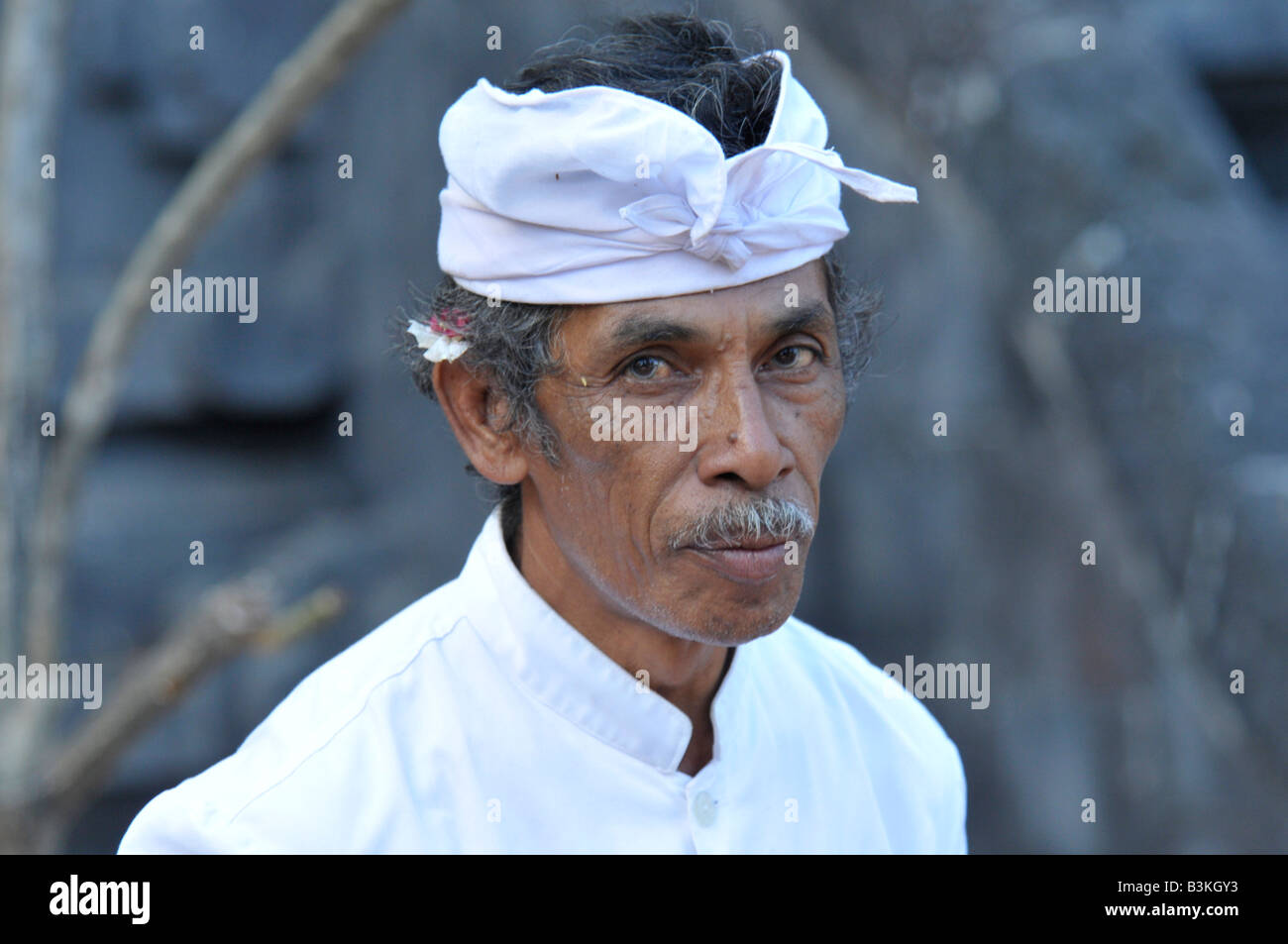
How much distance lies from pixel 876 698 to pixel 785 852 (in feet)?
1.18

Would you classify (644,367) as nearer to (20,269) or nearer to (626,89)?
(626,89)

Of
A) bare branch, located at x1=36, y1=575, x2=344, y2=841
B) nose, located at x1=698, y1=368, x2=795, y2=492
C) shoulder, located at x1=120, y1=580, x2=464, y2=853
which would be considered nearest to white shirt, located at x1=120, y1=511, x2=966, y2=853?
shoulder, located at x1=120, y1=580, x2=464, y2=853

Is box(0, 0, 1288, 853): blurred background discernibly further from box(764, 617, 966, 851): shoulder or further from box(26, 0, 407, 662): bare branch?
box(764, 617, 966, 851): shoulder

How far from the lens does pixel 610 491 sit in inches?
79.7

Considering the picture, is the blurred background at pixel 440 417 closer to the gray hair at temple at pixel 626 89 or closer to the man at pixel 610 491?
the gray hair at temple at pixel 626 89

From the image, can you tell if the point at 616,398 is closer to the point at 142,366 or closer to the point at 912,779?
the point at 912,779

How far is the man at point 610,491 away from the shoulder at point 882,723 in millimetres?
111

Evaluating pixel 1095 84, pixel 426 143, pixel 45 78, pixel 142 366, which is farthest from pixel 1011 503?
pixel 45 78

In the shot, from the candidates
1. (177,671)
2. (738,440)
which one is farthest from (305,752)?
(177,671)

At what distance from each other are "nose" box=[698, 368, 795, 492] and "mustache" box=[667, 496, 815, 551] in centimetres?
3

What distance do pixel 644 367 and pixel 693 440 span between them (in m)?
0.12

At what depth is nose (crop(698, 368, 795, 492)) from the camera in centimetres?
192

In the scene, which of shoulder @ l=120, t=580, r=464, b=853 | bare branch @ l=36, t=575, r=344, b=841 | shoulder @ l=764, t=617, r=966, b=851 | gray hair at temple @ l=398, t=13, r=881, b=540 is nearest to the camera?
shoulder @ l=120, t=580, r=464, b=853

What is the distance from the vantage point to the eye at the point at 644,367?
1.97 meters
